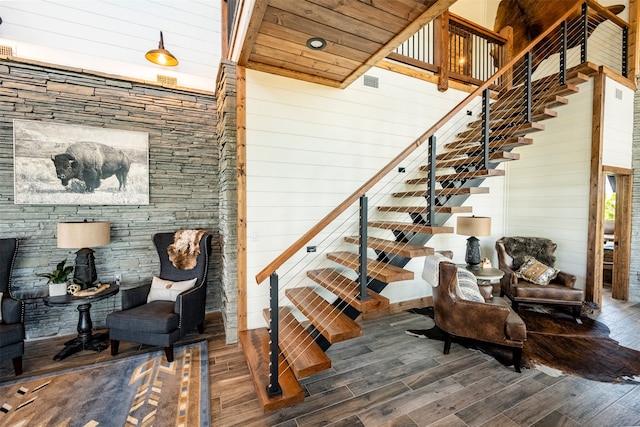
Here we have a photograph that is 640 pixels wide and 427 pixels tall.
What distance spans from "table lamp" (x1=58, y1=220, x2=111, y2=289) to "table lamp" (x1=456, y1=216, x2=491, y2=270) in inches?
171

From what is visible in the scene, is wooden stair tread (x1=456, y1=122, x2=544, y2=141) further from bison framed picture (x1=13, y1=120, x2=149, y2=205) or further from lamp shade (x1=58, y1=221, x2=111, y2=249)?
lamp shade (x1=58, y1=221, x2=111, y2=249)

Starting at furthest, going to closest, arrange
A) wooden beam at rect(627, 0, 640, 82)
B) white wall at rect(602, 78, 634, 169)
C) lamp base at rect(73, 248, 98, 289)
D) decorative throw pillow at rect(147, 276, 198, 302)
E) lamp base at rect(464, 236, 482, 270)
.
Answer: wooden beam at rect(627, 0, 640, 82)
white wall at rect(602, 78, 634, 169)
lamp base at rect(464, 236, 482, 270)
decorative throw pillow at rect(147, 276, 198, 302)
lamp base at rect(73, 248, 98, 289)

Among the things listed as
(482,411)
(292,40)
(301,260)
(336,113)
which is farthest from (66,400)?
(336,113)

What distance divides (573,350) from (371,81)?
3.92 metres

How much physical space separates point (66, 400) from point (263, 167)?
2582 mm

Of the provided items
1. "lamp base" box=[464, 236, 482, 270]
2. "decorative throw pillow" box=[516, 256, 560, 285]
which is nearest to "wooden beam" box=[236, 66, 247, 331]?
"lamp base" box=[464, 236, 482, 270]

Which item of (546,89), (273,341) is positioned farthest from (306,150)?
(546,89)

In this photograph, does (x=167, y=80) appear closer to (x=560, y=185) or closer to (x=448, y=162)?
(x=448, y=162)

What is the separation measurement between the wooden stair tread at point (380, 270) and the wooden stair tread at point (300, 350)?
0.79 meters

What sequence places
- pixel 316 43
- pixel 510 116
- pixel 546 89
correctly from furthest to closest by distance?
pixel 546 89 → pixel 510 116 → pixel 316 43

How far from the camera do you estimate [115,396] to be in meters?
2.11

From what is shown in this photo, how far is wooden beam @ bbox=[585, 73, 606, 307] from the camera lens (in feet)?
12.6

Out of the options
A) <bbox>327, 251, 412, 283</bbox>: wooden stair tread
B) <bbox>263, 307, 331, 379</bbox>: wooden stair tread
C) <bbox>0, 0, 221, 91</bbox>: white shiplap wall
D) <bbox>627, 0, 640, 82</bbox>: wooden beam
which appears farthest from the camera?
<bbox>627, 0, 640, 82</bbox>: wooden beam

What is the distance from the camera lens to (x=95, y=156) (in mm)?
3092
